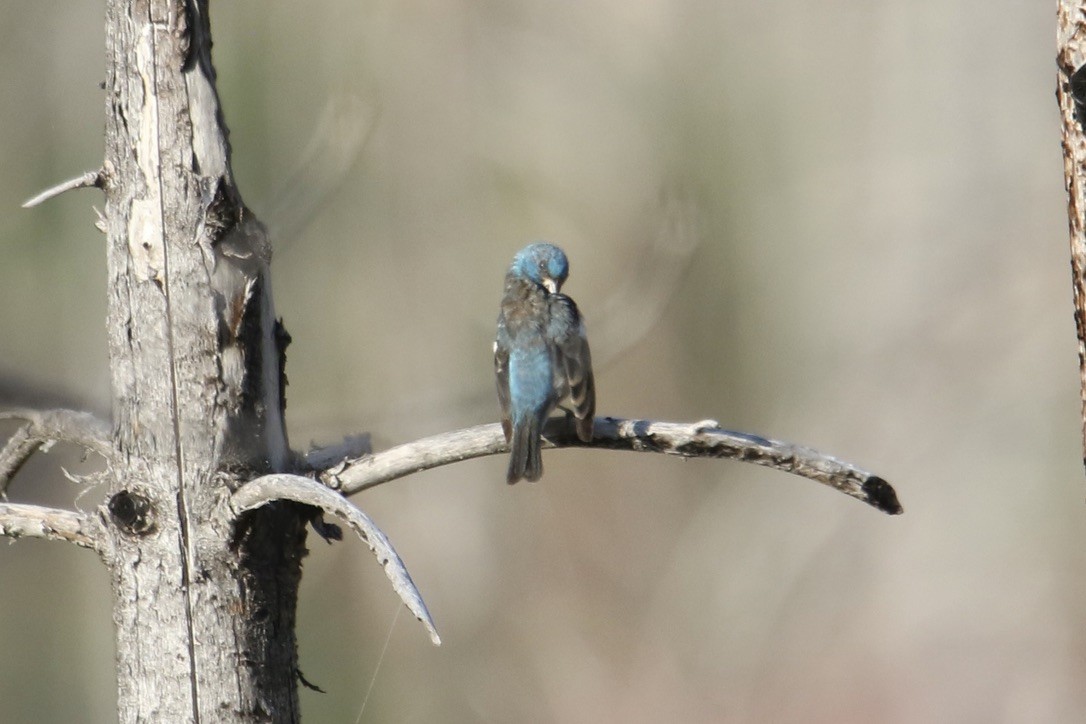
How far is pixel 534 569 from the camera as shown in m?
10.1

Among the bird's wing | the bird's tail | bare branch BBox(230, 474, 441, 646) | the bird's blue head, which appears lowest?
bare branch BBox(230, 474, 441, 646)

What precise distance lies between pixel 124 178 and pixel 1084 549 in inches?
330

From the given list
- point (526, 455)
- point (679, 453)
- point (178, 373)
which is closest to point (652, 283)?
point (679, 453)

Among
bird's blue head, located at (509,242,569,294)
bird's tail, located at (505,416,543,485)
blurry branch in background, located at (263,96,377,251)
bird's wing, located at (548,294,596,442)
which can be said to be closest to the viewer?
blurry branch in background, located at (263,96,377,251)

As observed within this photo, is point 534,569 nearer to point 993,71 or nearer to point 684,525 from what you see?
point 684,525

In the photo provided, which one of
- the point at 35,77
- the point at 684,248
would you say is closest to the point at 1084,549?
the point at 684,248

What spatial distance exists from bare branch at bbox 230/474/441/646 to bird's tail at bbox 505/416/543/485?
1152 millimetres

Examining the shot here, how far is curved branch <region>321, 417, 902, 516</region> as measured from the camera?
2.33 metres

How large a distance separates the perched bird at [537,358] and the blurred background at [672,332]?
4925 millimetres

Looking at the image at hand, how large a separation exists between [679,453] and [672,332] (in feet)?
27.0

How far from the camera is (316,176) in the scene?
244 cm

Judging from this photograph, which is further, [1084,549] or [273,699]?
[1084,549]

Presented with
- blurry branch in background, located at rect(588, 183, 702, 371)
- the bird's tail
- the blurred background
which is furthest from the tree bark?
the blurred background

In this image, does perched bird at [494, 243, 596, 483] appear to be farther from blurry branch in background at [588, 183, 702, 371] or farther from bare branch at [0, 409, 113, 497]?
bare branch at [0, 409, 113, 497]
